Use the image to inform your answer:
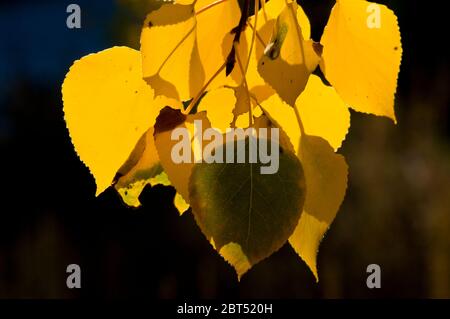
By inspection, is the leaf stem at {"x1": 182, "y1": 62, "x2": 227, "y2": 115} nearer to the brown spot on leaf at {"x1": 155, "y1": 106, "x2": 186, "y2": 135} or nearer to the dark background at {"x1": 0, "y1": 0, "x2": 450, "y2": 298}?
the brown spot on leaf at {"x1": 155, "y1": 106, "x2": 186, "y2": 135}

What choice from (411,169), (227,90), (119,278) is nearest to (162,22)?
(227,90)

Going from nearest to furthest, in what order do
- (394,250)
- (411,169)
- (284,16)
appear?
1. (284,16)
2. (394,250)
3. (411,169)

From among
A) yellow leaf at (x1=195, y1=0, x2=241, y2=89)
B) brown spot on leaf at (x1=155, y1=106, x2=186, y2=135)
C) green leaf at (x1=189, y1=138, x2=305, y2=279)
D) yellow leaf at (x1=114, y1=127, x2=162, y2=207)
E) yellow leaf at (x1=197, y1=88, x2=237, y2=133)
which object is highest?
yellow leaf at (x1=195, y1=0, x2=241, y2=89)

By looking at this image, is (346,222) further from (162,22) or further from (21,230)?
(162,22)

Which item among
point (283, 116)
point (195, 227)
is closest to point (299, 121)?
point (283, 116)

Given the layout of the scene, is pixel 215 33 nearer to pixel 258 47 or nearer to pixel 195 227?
pixel 258 47

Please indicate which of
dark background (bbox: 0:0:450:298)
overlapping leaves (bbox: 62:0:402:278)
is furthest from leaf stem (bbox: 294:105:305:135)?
dark background (bbox: 0:0:450:298)

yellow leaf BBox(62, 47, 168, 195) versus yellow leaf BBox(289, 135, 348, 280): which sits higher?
yellow leaf BBox(62, 47, 168, 195)
